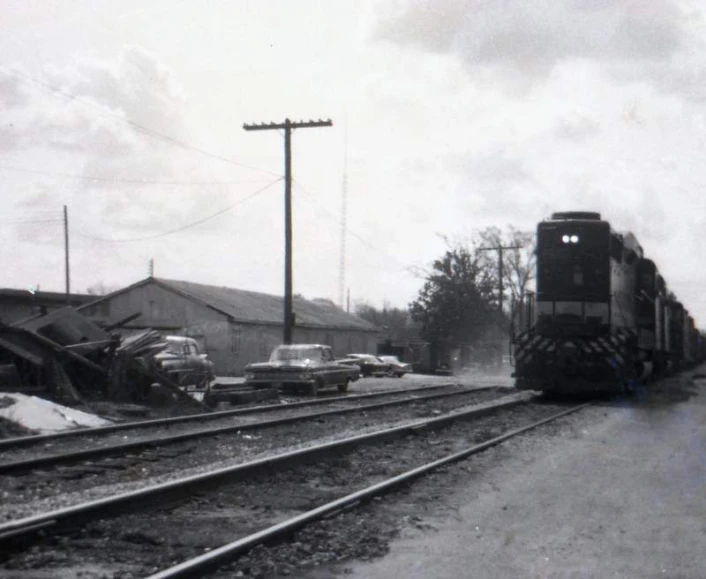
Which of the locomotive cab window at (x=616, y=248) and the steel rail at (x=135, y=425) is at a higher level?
the locomotive cab window at (x=616, y=248)

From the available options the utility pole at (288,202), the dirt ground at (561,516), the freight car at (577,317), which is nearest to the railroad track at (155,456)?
the dirt ground at (561,516)

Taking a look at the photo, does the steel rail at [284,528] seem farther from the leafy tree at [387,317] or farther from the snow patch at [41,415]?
the leafy tree at [387,317]

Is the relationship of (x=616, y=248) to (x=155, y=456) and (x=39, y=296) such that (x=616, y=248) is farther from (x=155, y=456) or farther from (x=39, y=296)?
(x=39, y=296)

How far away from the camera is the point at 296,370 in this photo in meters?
23.9

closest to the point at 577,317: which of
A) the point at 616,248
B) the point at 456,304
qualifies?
the point at 616,248

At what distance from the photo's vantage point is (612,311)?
22.4m

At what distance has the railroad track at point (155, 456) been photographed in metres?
9.23

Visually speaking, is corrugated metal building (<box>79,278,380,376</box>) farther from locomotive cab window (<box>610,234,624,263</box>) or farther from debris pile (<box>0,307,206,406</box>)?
locomotive cab window (<box>610,234,624,263</box>)

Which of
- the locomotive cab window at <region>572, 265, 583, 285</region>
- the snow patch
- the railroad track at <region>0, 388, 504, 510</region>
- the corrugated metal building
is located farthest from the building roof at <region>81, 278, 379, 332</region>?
the railroad track at <region>0, 388, 504, 510</region>

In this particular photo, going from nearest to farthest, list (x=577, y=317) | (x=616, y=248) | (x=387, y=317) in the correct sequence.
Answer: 1. (x=577, y=317)
2. (x=616, y=248)
3. (x=387, y=317)

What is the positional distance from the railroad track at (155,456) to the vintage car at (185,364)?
7.03 m

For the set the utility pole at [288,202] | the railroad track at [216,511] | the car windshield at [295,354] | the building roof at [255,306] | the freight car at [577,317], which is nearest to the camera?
the railroad track at [216,511]

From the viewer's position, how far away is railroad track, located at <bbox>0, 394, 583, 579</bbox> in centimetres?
618

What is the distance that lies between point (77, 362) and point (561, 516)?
13714 mm
